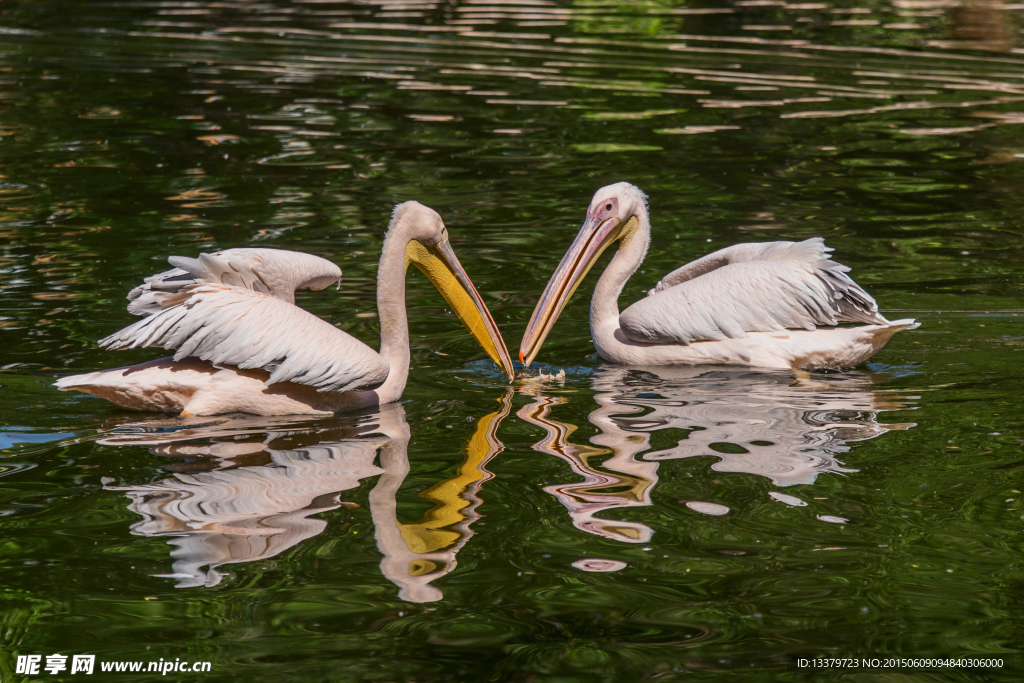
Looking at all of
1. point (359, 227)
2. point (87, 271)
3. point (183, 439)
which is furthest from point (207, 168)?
point (183, 439)

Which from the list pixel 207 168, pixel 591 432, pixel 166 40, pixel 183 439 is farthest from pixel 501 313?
pixel 166 40

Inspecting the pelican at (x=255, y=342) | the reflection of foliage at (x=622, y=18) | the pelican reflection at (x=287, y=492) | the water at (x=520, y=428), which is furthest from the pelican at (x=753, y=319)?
the reflection of foliage at (x=622, y=18)

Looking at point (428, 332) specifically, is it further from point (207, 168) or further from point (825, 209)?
point (207, 168)

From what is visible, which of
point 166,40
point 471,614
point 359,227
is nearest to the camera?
point 471,614

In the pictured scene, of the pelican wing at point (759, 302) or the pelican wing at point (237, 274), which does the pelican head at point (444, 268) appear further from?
the pelican wing at point (759, 302)

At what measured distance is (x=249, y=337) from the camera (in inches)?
187

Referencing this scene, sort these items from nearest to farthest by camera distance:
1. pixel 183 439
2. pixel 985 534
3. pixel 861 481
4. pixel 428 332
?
pixel 985 534, pixel 861 481, pixel 183 439, pixel 428 332

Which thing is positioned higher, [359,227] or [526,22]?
[526,22]

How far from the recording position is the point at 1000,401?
5113 millimetres

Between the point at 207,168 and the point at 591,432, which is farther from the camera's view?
the point at 207,168

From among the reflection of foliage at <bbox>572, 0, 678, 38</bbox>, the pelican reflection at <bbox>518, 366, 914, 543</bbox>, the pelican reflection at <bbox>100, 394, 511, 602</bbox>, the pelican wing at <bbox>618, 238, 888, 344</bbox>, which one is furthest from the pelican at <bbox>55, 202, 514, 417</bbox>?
the reflection of foliage at <bbox>572, 0, 678, 38</bbox>

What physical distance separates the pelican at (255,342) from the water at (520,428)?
14 centimetres

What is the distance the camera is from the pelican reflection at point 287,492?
3.64 metres

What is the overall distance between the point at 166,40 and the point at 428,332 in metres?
11.2
